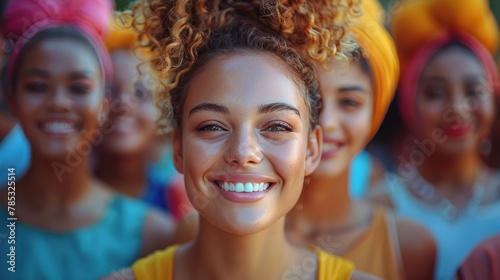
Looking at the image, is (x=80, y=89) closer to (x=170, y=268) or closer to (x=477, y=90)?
(x=170, y=268)

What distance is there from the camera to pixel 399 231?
2461 mm

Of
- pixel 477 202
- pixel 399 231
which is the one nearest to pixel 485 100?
pixel 477 202

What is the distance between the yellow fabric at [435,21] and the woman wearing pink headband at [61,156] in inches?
45.7

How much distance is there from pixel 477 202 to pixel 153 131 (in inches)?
55.6

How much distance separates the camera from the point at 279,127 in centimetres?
175

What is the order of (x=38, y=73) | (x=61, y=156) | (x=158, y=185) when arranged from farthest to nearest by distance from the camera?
1. (x=158, y=185)
2. (x=61, y=156)
3. (x=38, y=73)

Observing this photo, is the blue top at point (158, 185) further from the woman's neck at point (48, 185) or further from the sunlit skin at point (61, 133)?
the woman's neck at point (48, 185)

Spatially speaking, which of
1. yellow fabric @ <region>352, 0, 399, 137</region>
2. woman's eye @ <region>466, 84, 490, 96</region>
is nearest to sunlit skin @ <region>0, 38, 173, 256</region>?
yellow fabric @ <region>352, 0, 399, 137</region>

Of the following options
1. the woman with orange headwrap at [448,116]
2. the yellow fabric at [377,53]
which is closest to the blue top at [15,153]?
the yellow fabric at [377,53]

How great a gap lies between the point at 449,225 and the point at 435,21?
83cm

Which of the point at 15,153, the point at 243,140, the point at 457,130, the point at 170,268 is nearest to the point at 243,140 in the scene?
the point at 243,140

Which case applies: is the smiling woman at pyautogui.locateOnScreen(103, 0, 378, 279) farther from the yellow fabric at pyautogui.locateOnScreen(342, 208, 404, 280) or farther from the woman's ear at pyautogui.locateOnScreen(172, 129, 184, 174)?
the yellow fabric at pyautogui.locateOnScreen(342, 208, 404, 280)

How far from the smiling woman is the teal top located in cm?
45

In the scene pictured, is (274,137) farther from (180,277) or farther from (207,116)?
(180,277)
